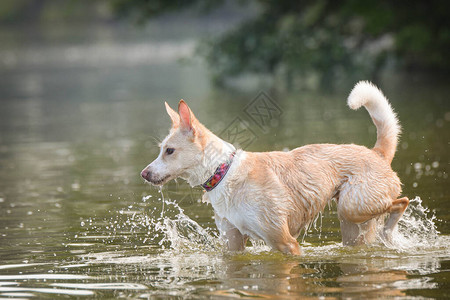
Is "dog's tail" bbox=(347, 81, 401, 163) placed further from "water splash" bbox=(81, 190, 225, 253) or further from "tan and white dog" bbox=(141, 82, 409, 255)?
"water splash" bbox=(81, 190, 225, 253)

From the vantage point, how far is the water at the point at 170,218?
6.33m

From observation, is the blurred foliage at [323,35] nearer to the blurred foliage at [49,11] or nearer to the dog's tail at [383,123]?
the dog's tail at [383,123]

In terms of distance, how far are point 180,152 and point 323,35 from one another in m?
22.2

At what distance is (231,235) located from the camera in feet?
23.8

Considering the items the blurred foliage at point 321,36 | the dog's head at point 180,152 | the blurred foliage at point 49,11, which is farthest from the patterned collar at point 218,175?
the blurred foliage at point 49,11

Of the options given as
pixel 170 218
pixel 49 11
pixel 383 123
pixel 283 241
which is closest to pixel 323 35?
pixel 170 218

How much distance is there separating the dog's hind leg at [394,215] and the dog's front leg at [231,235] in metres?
1.45

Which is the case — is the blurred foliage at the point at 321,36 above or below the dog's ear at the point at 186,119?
above

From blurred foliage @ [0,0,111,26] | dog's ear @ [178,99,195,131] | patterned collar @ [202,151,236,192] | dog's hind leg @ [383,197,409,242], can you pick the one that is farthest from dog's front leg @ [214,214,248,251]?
blurred foliage @ [0,0,111,26]

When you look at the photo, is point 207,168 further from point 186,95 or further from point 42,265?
point 186,95

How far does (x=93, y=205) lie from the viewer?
10.3 metres

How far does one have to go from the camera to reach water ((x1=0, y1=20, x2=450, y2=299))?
6.33 m

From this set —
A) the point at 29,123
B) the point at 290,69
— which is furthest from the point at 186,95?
the point at 29,123

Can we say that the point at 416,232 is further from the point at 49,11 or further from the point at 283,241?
the point at 49,11
